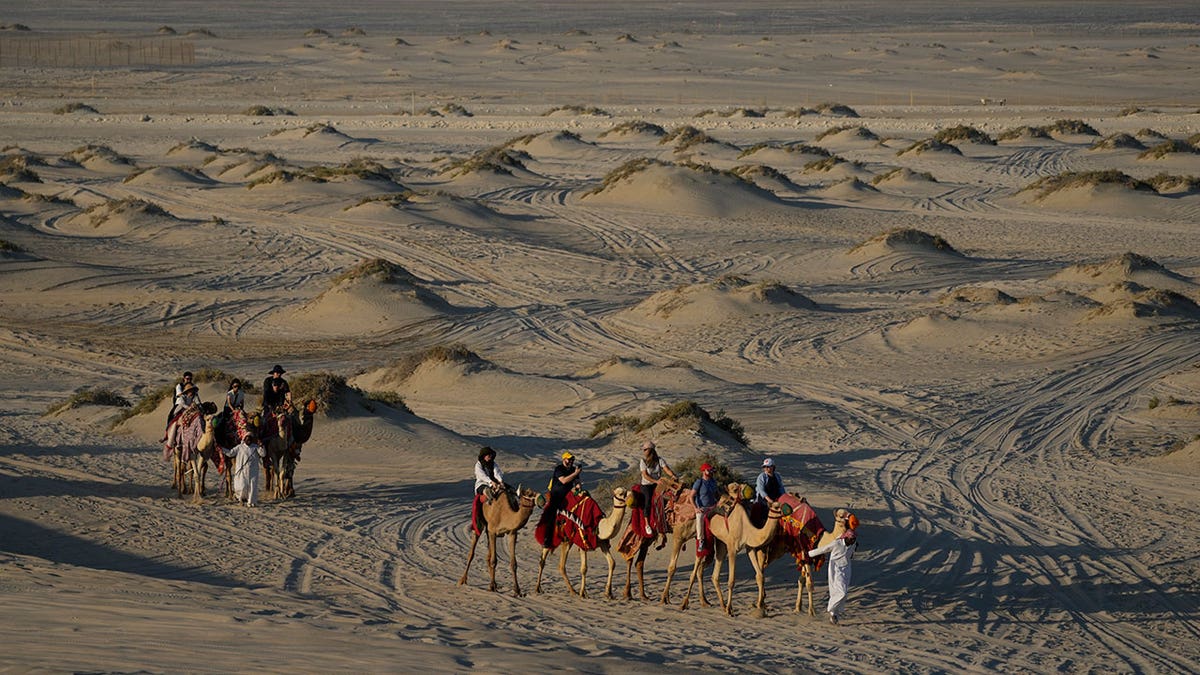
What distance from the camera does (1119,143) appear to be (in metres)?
56.5

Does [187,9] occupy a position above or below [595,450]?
above

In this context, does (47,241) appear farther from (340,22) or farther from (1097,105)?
(340,22)

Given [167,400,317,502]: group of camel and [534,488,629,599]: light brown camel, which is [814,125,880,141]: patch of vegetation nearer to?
[167,400,317,502]: group of camel

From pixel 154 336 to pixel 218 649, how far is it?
2078 centimetres

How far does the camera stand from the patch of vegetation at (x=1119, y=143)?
5628 centimetres

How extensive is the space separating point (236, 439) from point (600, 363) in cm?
1001

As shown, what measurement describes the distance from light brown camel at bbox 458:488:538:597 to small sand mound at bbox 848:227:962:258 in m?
23.9

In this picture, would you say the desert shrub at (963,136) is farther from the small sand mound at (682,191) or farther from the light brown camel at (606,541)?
the light brown camel at (606,541)

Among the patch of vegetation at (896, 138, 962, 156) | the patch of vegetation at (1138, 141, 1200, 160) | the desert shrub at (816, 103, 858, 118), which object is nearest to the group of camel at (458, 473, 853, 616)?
the patch of vegetation at (1138, 141, 1200, 160)

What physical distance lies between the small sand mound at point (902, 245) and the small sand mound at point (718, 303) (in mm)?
5582

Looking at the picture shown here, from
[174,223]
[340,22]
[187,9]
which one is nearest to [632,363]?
[174,223]

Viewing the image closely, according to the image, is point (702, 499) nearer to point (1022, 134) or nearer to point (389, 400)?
point (389, 400)

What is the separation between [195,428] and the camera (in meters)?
18.2

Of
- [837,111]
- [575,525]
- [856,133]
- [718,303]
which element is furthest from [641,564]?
[837,111]
